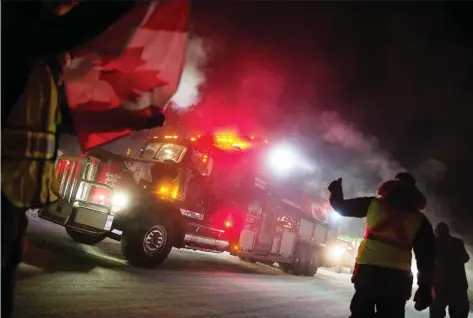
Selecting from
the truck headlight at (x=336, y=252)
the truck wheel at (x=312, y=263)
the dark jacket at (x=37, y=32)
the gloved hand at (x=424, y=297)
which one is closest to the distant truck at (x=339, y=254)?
the truck headlight at (x=336, y=252)

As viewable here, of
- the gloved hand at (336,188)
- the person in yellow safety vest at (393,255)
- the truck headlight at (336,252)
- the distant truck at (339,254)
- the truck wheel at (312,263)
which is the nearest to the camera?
the person in yellow safety vest at (393,255)

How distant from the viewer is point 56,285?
14.6ft

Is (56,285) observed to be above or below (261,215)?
below

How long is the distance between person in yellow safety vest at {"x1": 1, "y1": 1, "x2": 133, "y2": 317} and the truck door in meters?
8.76

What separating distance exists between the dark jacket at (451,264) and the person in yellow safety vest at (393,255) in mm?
3930

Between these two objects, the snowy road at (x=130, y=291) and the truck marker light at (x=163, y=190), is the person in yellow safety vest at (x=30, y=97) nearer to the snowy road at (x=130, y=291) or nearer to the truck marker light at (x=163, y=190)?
Result: the snowy road at (x=130, y=291)

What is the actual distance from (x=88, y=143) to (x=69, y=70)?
0.38 meters

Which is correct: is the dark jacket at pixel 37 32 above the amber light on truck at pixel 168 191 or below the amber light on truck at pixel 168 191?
above

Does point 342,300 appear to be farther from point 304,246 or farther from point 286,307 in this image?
point 304,246

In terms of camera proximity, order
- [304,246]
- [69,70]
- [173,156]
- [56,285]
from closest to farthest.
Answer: [69,70]
[56,285]
[173,156]
[304,246]

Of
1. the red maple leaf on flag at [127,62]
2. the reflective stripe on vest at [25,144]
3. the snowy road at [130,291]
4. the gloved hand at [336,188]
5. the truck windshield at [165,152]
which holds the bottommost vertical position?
the snowy road at [130,291]

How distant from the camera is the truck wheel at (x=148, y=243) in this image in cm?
662

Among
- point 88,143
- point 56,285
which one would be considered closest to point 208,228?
point 56,285

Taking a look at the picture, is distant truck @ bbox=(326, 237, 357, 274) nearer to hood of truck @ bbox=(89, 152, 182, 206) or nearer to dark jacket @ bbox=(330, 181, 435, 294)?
hood of truck @ bbox=(89, 152, 182, 206)
